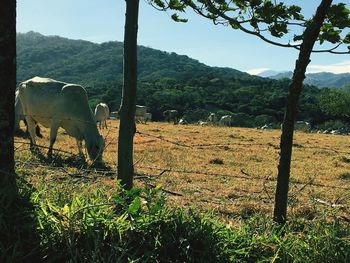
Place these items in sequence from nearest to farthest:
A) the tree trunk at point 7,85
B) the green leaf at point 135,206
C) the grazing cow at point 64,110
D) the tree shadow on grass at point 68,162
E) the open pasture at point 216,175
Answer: the green leaf at point 135,206 < the tree trunk at point 7,85 < the open pasture at point 216,175 < the tree shadow on grass at point 68,162 < the grazing cow at point 64,110

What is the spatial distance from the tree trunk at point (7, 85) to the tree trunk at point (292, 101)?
7.19ft

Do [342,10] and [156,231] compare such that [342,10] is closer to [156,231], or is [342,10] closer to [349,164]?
[156,231]

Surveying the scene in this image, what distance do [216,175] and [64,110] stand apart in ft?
18.8

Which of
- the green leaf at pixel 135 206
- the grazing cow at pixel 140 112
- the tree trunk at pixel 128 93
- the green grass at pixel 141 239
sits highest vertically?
the tree trunk at pixel 128 93

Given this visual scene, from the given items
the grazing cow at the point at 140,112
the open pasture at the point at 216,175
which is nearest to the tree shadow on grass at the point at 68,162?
the open pasture at the point at 216,175

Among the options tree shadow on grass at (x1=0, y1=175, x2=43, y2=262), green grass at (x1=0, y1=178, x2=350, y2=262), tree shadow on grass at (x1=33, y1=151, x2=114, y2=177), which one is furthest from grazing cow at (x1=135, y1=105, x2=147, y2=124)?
green grass at (x1=0, y1=178, x2=350, y2=262)

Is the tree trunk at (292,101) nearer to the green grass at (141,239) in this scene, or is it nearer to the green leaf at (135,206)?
the green grass at (141,239)

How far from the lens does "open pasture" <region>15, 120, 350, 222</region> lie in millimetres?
4887

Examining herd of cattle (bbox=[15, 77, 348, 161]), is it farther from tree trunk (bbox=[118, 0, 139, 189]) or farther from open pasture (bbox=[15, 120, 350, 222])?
tree trunk (bbox=[118, 0, 139, 189])

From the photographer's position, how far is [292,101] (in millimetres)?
3787

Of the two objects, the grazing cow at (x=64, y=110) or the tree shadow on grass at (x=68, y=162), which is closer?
the tree shadow on grass at (x=68, y=162)

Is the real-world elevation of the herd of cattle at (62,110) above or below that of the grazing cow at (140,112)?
above

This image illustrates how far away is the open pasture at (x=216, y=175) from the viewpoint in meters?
4.89

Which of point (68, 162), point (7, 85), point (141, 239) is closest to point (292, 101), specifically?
point (141, 239)
